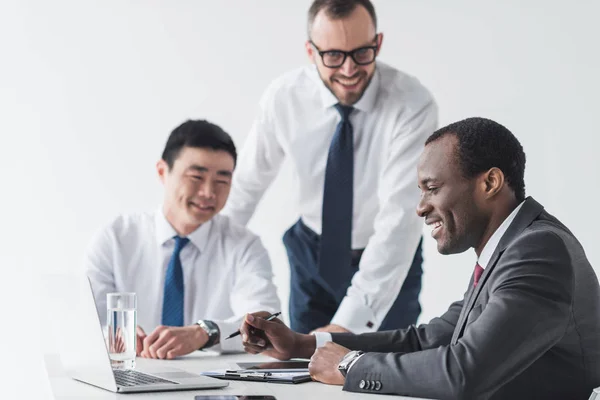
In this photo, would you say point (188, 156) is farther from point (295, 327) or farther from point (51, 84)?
point (51, 84)

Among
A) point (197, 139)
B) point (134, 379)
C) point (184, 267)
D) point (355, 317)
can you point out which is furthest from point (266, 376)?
point (197, 139)

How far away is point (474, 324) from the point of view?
1555 millimetres

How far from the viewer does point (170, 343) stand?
2.30m

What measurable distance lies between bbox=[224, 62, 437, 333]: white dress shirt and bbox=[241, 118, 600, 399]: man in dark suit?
45.6 inches

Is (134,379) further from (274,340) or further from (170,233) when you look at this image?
(170,233)

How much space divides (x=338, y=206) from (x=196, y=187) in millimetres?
558

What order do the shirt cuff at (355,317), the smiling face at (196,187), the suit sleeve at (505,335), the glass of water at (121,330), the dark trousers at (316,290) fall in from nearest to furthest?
1. the suit sleeve at (505,335)
2. the glass of water at (121,330)
3. the shirt cuff at (355,317)
4. the smiling face at (196,187)
5. the dark trousers at (316,290)

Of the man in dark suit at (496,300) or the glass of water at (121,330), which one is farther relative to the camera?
the glass of water at (121,330)

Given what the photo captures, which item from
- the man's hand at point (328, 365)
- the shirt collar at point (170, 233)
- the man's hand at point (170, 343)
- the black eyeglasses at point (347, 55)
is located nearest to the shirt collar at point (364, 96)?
the black eyeglasses at point (347, 55)

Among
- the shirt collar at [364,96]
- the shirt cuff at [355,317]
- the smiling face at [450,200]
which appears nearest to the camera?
the smiling face at [450,200]

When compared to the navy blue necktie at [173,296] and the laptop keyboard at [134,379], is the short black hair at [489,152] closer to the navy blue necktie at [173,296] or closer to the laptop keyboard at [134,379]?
the laptop keyboard at [134,379]

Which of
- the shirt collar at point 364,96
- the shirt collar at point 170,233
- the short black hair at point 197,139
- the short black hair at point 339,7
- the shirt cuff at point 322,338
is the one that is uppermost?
the short black hair at point 339,7

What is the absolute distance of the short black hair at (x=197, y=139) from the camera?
121 inches

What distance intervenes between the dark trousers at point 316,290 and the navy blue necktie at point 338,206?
0.04 metres
